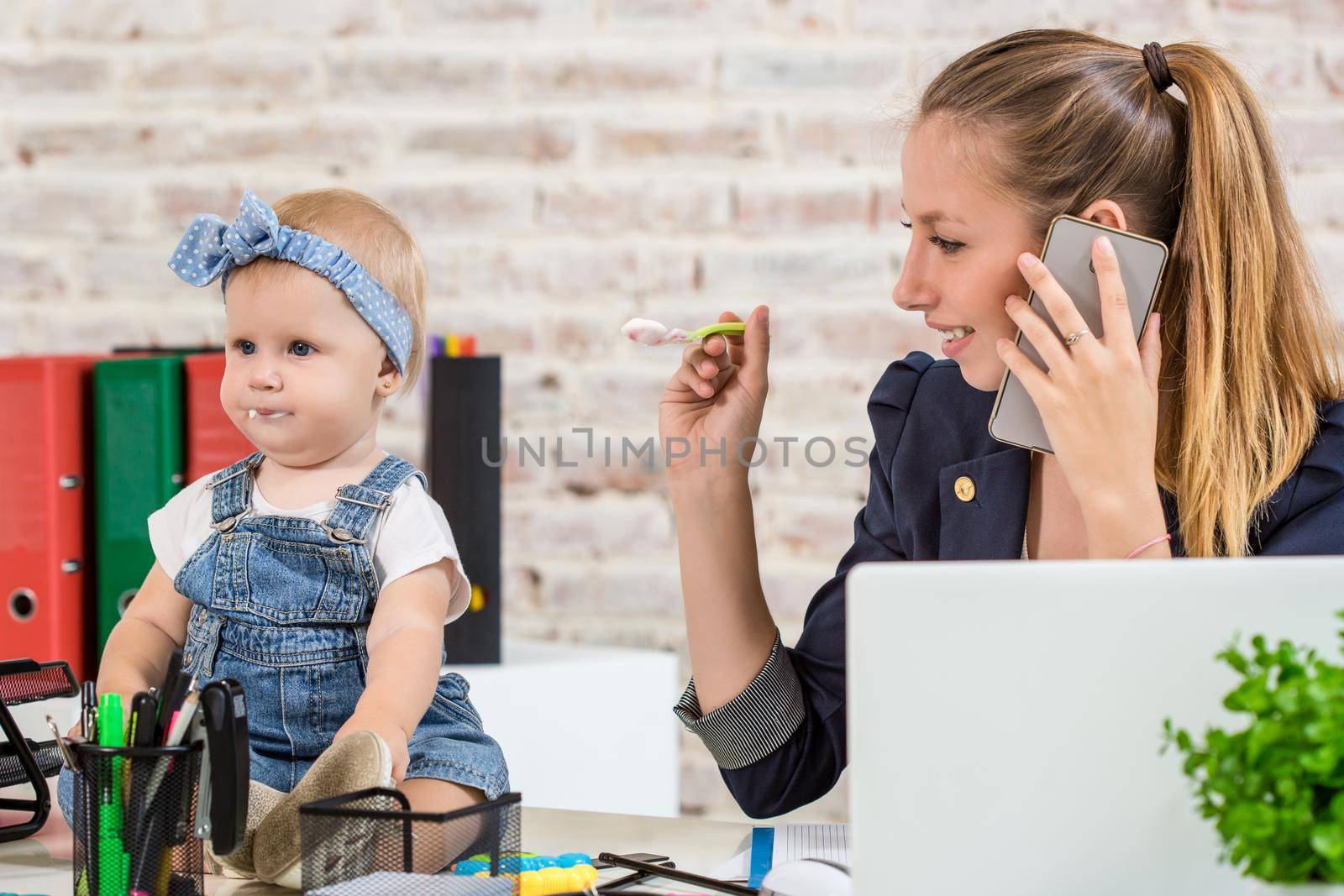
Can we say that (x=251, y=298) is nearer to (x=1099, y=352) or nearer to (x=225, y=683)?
(x=225, y=683)

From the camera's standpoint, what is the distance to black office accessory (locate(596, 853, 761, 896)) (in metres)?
0.71

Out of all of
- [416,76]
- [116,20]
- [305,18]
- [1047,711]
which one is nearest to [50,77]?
[116,20]

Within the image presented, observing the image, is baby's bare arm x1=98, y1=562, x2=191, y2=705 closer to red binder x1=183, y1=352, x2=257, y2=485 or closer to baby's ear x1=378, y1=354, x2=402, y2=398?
baby's ear x1=378, y1=354, x2=402, y2=398

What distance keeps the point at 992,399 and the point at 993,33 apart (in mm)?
831

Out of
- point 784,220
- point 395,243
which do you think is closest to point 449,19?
point 784,220

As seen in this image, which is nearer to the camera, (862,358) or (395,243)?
(395,243)

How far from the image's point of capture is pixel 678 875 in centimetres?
73

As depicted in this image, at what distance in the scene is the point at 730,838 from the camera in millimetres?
838

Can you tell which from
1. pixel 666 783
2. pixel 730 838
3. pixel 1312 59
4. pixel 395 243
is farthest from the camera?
pixel 1312 59

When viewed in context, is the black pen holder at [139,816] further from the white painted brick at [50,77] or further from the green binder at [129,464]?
the white painted brick at [50,77]

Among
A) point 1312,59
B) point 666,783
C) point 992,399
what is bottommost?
point 666,783

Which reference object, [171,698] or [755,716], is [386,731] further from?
[755,716]

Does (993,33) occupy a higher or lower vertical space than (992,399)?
higher

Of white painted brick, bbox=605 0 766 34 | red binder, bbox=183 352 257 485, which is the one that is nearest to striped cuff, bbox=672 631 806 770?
red binder, bbox=183 352 257 485
